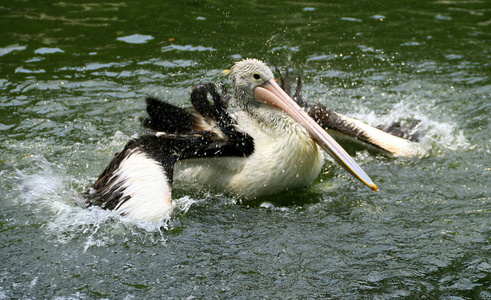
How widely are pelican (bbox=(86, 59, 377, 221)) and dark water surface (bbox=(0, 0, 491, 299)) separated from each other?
0.20m

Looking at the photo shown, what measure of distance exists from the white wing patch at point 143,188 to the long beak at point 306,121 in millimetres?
1033

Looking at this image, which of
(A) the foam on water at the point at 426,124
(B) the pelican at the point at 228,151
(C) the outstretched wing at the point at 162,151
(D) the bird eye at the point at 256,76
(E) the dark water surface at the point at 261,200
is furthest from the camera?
(A) the foam on water at the point at 426,124

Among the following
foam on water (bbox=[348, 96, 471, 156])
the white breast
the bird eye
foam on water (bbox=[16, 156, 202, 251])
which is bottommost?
foam on water (bbox=[348, 96, 471, 156])

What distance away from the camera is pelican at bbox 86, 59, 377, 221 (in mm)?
4426

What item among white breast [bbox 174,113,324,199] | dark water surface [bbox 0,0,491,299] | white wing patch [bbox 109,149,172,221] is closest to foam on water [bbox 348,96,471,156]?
dark water surface [bbox 0,0,491,299]

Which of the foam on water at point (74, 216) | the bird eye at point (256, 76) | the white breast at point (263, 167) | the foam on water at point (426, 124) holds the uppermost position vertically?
the bird eye at point (256, 76)

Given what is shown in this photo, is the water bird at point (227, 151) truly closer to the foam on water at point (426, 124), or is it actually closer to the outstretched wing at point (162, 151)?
the outstretched wing at point (162, 151)

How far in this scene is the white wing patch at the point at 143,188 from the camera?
13.5 ft

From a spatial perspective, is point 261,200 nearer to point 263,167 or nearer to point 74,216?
point 263,167

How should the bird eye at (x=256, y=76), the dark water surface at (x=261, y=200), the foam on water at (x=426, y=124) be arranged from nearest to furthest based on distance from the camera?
the dark water surface at (x=261, y=200) → the bird eye at (x=256, y=76) → the foam on water at (x=426, y=124)

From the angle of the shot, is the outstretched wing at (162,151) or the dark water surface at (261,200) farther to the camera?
the outstretched wing at (162,151)

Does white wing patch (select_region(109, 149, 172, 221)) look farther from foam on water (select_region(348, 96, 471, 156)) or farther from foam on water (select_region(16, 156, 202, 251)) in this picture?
foam on water (select_region(348, 96, 471, 156))

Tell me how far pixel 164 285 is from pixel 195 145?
124 centimetres

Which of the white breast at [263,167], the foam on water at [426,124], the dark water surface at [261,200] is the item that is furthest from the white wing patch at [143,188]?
the foam on water at [426,124]
